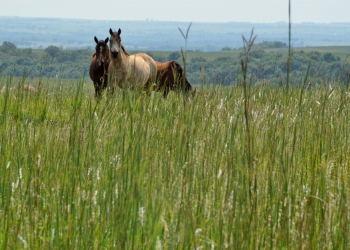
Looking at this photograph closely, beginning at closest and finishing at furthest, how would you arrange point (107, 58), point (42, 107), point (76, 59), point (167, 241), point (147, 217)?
point (167, 241)
point (147, 217)
point (42, 107)
point (107, 58)
point (76, 59)

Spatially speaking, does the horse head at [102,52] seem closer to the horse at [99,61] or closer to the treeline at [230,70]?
the horse at [99,61]

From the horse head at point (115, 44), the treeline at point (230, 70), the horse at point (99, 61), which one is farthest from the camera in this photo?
the horse at point (99, 61)

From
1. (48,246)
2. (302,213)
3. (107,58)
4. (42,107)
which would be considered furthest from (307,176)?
(107,58)

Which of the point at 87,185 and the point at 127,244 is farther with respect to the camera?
the point at 87,185

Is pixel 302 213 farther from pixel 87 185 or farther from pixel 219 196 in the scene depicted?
pixel 87 185

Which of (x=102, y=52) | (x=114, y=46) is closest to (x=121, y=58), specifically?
(x=114, y=46)

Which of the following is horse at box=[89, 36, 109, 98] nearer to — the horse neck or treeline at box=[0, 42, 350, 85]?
the horse neck

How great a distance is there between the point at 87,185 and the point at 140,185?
329 millimetres

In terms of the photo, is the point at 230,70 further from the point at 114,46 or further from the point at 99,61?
the point at 99,61

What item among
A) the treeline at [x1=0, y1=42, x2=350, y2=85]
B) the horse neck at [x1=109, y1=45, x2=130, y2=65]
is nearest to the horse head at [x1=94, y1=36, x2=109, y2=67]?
the horse neck at [x1=109, y1=45, x2=130, y2=65]

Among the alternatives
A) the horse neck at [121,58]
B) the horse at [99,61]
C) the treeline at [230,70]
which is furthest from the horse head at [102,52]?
the treeline at [230,70]

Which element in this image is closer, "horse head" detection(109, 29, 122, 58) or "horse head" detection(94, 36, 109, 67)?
"horse head" detection(109, 29, 122, 58)

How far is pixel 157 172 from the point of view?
322cm

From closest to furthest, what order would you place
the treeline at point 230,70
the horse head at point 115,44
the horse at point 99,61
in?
the treeline at point 230,70, the horse head at point 115,44, the horse at point 99,61
